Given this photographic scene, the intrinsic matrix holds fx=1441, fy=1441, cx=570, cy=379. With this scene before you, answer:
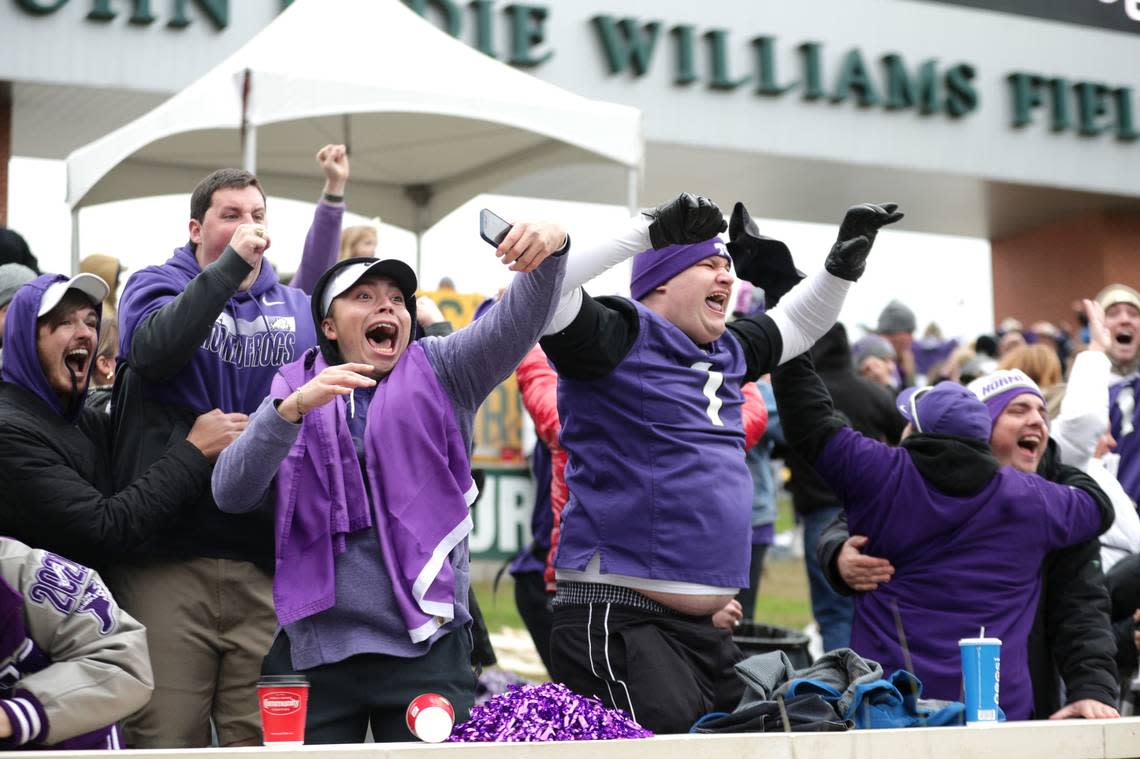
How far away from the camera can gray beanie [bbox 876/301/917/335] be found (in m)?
9.41

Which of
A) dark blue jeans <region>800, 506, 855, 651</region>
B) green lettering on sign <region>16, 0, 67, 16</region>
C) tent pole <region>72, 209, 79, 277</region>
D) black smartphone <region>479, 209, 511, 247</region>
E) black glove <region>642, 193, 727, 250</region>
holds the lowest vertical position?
dark blue jeans <region>800, 506, 855, 651</region>

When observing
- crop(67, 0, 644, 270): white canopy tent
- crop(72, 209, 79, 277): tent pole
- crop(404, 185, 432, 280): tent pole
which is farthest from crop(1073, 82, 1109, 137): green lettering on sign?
crop(72, 209, 79, 277): tent pole

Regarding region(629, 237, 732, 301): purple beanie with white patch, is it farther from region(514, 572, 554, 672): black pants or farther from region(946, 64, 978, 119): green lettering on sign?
region(946, 64, 978, 119): green lettering on sign

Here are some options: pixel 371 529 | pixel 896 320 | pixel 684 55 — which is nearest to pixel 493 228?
pixel 371 529

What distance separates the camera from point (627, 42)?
39.4 feet

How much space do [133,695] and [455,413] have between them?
93 cm

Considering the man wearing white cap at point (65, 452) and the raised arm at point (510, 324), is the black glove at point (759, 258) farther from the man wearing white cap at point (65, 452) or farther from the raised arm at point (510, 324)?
the man wearing white cap at point (65, 452)

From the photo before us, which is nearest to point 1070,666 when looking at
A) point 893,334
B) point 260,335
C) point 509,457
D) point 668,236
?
point 668,236

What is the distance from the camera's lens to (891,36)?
44.2ft

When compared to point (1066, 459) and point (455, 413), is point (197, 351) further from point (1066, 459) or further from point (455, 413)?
point (1066, 459)

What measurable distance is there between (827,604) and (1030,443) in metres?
2.37

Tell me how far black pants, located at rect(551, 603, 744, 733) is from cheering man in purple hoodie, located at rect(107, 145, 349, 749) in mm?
787

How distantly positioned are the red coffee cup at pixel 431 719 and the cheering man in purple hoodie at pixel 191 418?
1.10 meters

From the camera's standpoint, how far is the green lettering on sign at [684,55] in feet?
40.1
